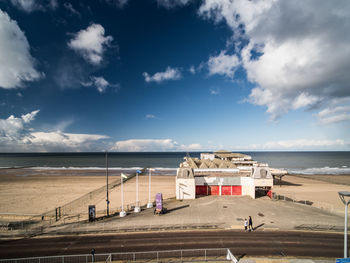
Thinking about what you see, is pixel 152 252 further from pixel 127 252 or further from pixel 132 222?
pixel 132 222

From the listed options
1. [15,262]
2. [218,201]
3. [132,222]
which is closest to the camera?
[15,262]

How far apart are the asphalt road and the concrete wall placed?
11.9 m

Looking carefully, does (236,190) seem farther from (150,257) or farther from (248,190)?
(150,257)

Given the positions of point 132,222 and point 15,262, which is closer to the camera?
point 15,262

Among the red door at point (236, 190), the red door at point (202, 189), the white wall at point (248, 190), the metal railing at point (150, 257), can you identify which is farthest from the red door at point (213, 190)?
the metal railing at point (150, 257)

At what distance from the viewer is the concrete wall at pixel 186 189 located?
30797 millimetres

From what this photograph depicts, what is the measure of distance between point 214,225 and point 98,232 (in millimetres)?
14505

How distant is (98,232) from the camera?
19.3 m

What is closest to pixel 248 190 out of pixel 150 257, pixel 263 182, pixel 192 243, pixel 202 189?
pixel 263 182

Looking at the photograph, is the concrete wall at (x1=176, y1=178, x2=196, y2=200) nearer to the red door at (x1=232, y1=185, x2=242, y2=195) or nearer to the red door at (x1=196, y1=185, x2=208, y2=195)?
the red door at (x1=196, y1=185, x2=208, y2=195)

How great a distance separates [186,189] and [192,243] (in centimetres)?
1439

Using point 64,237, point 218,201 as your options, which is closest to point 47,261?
point 64,237

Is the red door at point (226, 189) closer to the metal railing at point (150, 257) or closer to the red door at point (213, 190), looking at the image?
the red door at point (213, 190)

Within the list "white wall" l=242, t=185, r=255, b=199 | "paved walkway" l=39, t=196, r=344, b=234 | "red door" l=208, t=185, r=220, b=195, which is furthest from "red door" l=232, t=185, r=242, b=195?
"paved walkway" l=39, t=196, r=344, b=234
